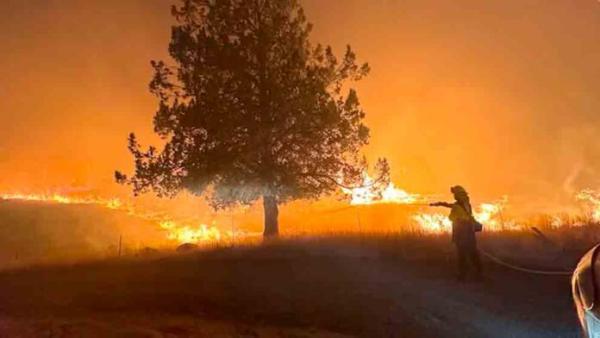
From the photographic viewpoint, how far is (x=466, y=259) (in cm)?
1702

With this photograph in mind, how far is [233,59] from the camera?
25125mm

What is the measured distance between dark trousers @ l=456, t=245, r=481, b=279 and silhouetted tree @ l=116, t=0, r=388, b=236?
9056mm

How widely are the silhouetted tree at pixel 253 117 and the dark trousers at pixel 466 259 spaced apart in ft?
29.7

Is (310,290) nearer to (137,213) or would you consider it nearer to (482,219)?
(137,213)

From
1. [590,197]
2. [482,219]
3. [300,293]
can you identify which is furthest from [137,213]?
[590,197]

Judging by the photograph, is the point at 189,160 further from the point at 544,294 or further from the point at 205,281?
the point at 544,294

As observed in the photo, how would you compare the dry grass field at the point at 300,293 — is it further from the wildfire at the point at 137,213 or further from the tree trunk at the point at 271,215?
the wildfire at the point at 137,213

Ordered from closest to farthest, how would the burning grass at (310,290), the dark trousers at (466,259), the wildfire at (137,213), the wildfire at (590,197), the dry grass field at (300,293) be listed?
the dry grass field at (300,293) < the burning grass at (310,290) < the dark trousers at (466,259) < the wildfire at (137,213) < the wildfire at (590,197)

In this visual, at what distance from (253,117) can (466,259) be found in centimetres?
1121

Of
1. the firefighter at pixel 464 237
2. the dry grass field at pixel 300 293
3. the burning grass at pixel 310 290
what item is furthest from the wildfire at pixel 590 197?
the firefighter at pixel 464 237

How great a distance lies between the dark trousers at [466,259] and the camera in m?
17.0

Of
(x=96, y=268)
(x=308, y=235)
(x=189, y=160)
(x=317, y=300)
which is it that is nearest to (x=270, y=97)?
(x=189, y=160)

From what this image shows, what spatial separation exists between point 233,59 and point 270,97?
224cm

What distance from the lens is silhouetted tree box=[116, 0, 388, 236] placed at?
2420 cm
